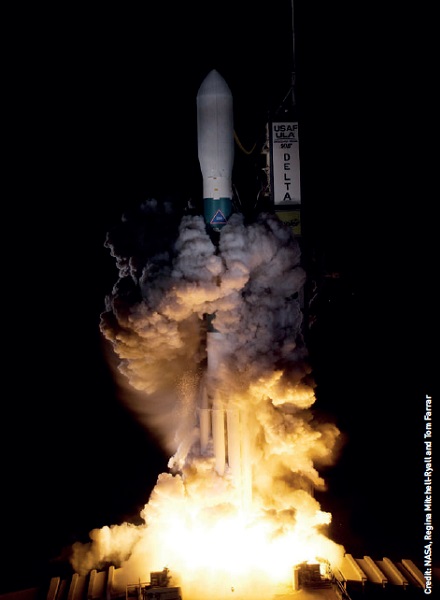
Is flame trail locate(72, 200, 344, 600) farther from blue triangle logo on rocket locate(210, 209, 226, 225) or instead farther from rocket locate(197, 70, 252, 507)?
blue triangle logo on rocket locate(210, 209, 226, 225)

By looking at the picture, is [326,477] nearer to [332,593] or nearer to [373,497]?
[373,497]

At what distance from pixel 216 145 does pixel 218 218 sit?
2.82 metres

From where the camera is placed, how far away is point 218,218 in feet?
78.0

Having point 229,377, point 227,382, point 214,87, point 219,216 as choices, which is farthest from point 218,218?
point 227,382

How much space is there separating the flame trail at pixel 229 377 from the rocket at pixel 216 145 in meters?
1.14

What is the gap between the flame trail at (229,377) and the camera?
74.2 ft

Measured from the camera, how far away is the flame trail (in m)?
22.6

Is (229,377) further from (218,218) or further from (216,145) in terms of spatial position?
(216,145)

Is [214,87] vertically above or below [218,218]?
above

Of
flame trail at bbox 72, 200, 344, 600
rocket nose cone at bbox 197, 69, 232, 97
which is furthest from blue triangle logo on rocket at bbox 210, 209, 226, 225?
rocket nose cone at bbox 197, 69, 232, 97

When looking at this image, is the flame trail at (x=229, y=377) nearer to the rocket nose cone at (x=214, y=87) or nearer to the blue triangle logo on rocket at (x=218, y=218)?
the blue triangle logo on rocket at (x=218, y=218)

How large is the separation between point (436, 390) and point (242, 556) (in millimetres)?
14251

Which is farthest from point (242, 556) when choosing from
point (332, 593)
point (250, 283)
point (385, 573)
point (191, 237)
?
point (191, 237)

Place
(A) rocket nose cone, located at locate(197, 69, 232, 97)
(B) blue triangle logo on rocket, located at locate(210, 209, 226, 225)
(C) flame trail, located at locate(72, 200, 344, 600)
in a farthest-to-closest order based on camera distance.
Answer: (B) blue triangle logo on rocket, located at locate(210, 209, 226, 225), (A) rocket nose cone, located at locate(197, 69, 232, 97), (C) flame trail, located at locate(72, 200, 344, 600)
